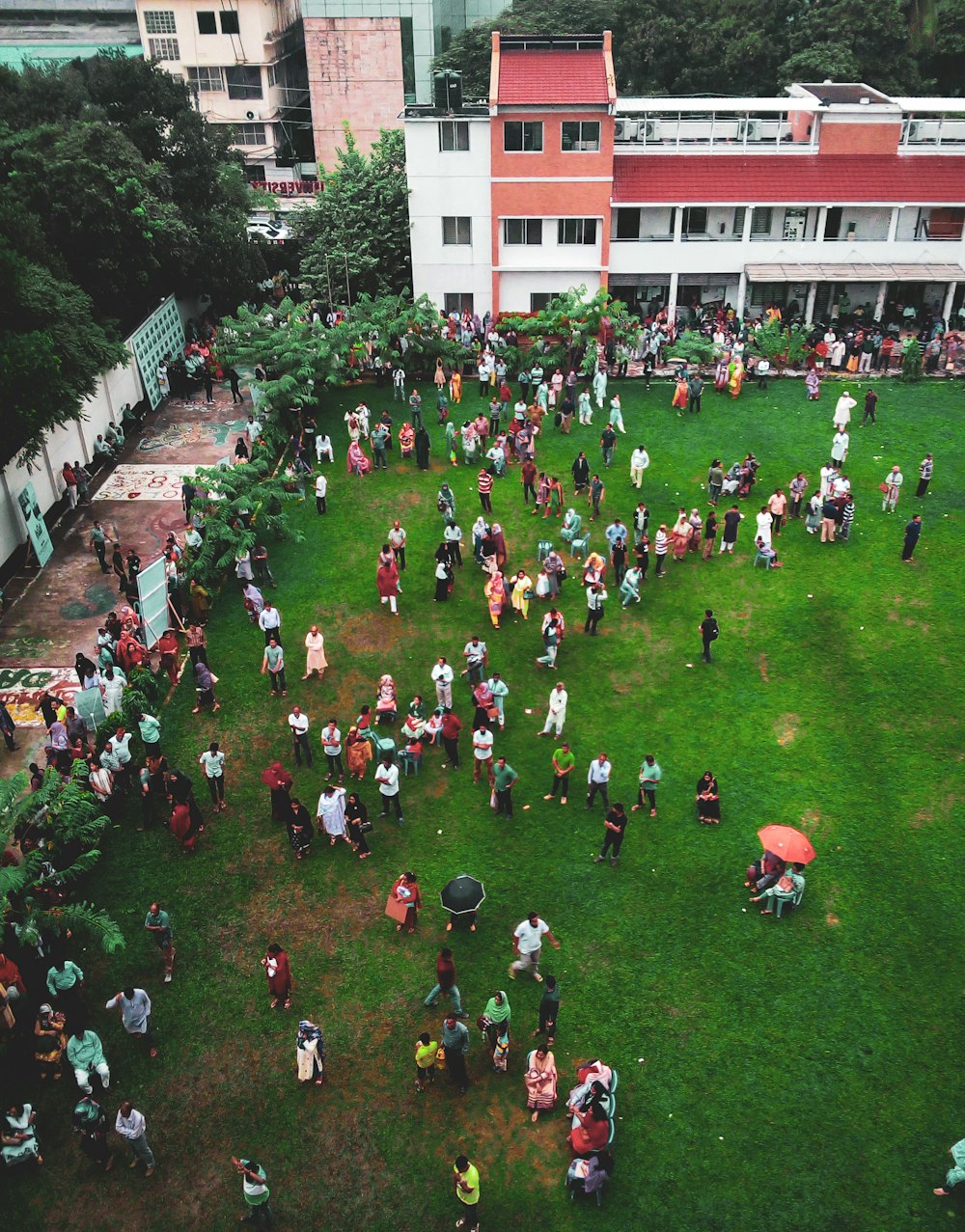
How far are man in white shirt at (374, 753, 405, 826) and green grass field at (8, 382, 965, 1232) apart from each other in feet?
1.20

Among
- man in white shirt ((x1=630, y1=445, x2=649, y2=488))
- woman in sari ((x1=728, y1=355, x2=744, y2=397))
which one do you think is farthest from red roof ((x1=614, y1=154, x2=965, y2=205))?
man in white shirt ((x1=630, y1=445, x2=649, y2=488))

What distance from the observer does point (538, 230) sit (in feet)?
117

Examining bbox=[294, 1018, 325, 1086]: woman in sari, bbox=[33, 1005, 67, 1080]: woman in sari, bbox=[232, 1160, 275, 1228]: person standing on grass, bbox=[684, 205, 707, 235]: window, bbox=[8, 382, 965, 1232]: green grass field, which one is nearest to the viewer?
bbox=[232, 1160, 275, 1228]: person standing on grass

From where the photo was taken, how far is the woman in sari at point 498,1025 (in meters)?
13.3

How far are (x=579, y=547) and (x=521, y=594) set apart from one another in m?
2.83

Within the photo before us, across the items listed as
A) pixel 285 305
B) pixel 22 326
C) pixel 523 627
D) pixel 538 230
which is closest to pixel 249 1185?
pixel 523 627

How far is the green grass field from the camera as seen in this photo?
41.5 feet

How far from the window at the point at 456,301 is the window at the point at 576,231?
3.50 metres

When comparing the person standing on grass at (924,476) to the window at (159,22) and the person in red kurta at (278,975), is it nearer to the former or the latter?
the person in red kurta at (278,975)

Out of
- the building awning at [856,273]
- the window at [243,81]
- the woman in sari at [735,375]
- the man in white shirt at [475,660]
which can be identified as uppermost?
the window at [243,81]

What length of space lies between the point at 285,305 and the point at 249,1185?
25216 mm

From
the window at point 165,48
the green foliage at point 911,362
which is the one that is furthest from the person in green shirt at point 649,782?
the window at point 165,48

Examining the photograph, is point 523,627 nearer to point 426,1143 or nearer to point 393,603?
point 393,603

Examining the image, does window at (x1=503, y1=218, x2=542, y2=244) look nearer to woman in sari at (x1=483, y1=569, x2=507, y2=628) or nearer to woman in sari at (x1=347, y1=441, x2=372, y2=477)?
woman in sari at (x1=347, y1=441, x2=372, y2=477)
